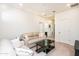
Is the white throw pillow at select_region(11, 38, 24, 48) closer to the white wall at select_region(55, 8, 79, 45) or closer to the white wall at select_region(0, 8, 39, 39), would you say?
the white wall at select_region(0, 8, 39, 39)

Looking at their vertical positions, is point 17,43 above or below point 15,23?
below

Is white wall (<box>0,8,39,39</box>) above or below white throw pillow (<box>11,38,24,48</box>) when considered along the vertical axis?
above

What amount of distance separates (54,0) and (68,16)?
0.92m

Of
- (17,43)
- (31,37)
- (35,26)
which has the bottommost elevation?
(17,43)

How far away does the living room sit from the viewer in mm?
1528

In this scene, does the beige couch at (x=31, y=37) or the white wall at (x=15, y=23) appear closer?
the white wall at (x=15, y=23)

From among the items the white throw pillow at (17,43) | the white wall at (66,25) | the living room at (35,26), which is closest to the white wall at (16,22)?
the living room at (35,26)

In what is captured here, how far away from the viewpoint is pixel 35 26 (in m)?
1.86

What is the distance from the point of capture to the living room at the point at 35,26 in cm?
153

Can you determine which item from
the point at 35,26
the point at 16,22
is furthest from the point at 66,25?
the point at 16,22

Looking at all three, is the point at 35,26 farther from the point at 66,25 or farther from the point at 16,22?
the point at 66,25

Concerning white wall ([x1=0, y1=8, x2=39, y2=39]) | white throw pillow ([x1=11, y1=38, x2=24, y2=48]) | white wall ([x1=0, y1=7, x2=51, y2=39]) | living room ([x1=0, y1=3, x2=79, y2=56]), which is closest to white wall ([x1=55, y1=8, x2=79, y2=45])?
living room ([x1=0, y1=3, x2=79, y2=56])

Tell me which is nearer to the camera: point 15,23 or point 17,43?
point 15,23

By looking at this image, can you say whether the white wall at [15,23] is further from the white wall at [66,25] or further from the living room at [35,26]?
the white wall at [66,25]
